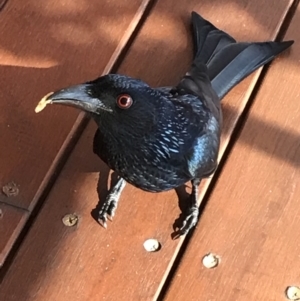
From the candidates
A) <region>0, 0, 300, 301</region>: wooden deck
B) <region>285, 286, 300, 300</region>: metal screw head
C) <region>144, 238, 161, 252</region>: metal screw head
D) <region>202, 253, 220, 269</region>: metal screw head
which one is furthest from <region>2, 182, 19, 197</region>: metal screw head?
<region>285, 286, 300, 300</region>: metal screw head

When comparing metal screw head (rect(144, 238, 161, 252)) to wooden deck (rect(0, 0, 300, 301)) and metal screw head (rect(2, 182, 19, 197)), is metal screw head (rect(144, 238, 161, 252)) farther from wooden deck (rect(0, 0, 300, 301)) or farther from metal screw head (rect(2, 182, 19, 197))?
metal screw head (rect(2, 182, 19, 197))

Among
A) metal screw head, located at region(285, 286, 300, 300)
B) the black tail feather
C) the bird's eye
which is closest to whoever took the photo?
the bird's eye

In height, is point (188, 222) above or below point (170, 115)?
below

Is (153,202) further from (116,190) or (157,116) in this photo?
(157,116)

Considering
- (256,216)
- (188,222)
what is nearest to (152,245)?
(188,222)

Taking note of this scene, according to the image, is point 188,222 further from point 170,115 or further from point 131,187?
point 170,115

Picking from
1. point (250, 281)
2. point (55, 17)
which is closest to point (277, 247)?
point (250, 281)
